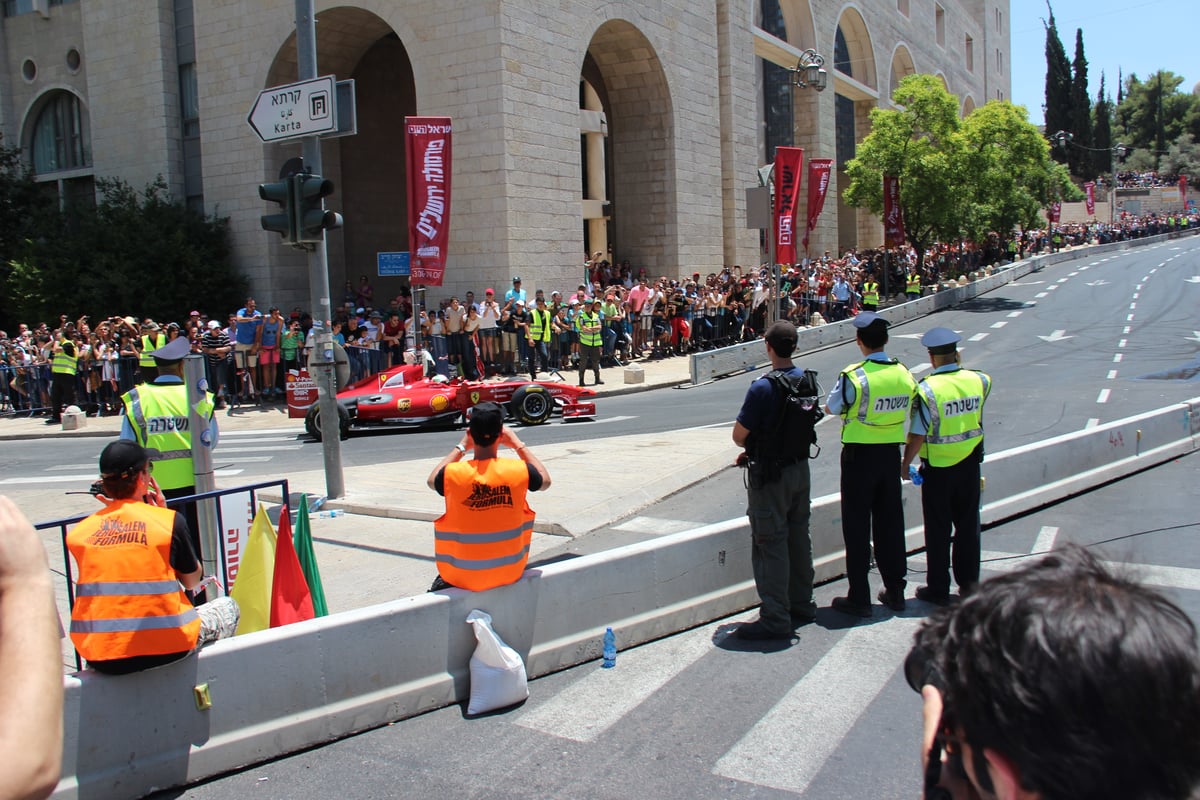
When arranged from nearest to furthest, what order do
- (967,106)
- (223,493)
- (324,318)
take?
(223,493)
(324,318)
(967,106)

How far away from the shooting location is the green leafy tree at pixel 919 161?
119 feet

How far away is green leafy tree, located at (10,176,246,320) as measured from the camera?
2581 cm

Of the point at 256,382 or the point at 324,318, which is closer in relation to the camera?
the point at 324,318

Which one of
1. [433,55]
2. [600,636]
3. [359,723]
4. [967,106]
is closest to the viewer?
[359,723]

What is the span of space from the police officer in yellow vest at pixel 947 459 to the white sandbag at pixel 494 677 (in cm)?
304

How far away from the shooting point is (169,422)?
7023 millimetres

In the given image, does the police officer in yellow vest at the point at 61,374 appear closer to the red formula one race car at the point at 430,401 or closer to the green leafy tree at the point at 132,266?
the green leafy tree at the point at 132,266

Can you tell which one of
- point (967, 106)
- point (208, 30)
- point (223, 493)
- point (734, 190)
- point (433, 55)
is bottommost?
point (223, 493)

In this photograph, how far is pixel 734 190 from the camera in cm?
3406

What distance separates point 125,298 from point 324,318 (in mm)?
18272

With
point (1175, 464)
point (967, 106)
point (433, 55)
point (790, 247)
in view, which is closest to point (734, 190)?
point (790, 247)

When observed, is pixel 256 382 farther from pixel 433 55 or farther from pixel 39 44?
pixel 39 44

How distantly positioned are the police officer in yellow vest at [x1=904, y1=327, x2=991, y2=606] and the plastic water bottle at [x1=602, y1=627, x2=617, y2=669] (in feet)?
7.60

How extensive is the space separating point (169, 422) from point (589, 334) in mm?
13969
